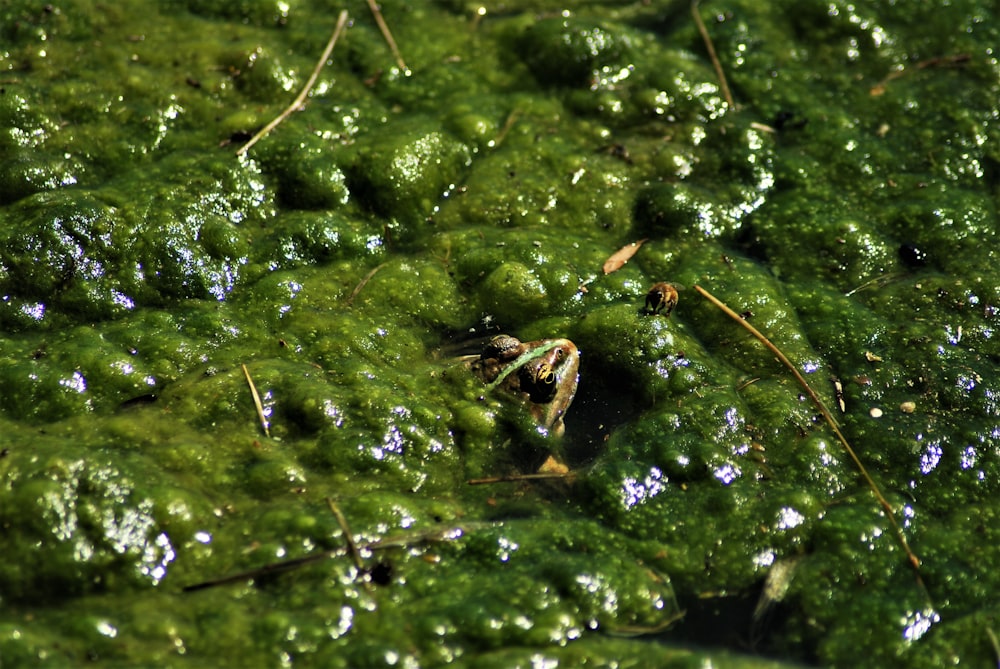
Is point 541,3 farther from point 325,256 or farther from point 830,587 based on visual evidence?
point 830,587

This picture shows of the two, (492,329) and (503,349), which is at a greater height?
(503,349)

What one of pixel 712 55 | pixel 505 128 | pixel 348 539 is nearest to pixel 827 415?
pixel 348 539

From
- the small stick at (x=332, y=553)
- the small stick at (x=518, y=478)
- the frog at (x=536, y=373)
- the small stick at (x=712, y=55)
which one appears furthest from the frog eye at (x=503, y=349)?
the small stick at (x=712, y=55)

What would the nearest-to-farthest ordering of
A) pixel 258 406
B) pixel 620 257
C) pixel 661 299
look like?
pixel 258 406 < pixel 661 299 < pixel 620 257

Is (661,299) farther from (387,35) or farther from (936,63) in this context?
(936,63)

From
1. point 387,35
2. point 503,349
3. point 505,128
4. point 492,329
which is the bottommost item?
point 492,329

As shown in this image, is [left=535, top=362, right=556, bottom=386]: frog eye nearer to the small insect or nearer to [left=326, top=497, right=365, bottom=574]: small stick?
the small insect

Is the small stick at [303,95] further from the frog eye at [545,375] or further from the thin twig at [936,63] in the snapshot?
the thin twig at [936,63]
